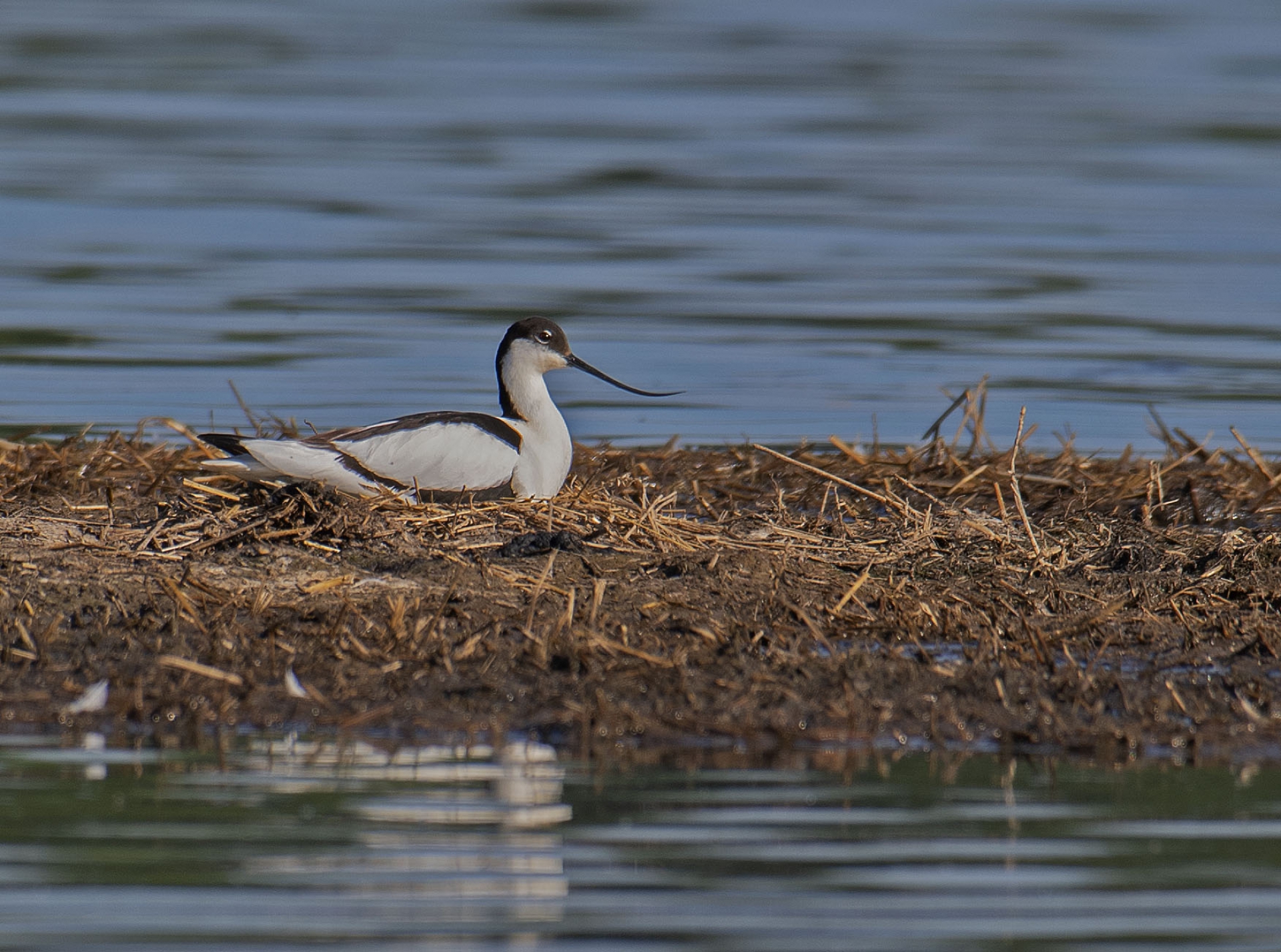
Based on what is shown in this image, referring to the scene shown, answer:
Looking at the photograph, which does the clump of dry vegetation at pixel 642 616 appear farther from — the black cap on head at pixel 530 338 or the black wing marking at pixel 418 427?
the black cap on head at pixel 530 338

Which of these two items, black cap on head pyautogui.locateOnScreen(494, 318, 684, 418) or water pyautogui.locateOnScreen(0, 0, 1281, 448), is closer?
black cap on head pyautogui.locateOnScreen(494, 318, 684, 418)

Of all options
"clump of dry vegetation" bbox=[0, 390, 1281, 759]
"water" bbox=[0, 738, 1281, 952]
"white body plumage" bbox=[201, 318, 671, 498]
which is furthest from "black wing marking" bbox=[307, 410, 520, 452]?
"water" bbox=[0, 738, 1281, 952]

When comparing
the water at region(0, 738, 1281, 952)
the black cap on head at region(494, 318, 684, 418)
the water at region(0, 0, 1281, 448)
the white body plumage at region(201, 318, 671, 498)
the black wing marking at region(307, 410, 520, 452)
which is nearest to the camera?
the water at region(0, 738, 1281, 952)

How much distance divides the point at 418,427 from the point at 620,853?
3.74 meters

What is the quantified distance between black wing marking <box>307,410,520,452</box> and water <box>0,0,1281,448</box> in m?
3.10

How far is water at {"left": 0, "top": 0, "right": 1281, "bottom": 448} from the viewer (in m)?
13.4

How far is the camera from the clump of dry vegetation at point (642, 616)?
6.09 meters

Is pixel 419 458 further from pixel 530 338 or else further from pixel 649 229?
pixel 649 229

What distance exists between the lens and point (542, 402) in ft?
30.6

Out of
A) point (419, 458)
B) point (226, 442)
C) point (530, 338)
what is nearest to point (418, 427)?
point (419, 458)

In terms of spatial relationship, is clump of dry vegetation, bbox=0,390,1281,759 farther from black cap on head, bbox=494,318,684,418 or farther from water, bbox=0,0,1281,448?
water, bbox=0,0,1281,448

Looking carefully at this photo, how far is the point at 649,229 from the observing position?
20.4 m

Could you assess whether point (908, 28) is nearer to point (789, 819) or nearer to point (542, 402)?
point (542, 402)

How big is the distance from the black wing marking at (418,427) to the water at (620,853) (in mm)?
2687
